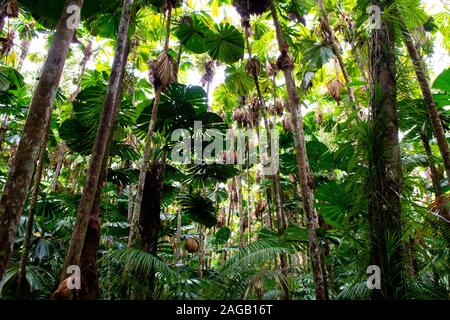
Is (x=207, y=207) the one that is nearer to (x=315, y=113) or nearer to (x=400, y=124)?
(x=400, y=124)

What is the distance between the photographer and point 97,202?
364 cm

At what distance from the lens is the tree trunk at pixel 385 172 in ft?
8.00

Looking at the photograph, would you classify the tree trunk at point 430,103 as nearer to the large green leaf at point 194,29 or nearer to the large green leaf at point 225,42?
the large green leaf at point 225,42

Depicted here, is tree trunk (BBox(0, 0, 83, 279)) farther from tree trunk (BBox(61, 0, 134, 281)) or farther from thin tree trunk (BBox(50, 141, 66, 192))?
thin tree trunk (BBox(50, 141, 66, 192))

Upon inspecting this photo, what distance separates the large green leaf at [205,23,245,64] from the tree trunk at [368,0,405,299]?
3.90 meters

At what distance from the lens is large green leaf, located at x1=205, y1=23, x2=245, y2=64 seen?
258 inches

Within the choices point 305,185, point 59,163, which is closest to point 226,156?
point 59,163

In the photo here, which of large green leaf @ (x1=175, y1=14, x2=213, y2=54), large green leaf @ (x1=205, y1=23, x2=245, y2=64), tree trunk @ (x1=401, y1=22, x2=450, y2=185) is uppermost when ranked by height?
large green leaf @ (x1=175, y1=14, x2=213, y2=54)

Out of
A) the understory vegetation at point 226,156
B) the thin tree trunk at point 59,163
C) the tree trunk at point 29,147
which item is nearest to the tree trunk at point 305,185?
the understory vegetation at point 226,156

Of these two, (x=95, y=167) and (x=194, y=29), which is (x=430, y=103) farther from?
(x=194, y=29)

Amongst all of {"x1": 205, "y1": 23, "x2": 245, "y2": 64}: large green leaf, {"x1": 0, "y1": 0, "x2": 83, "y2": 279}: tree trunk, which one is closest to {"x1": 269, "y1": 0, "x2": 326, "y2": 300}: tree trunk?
{"x1": 205, "y1": 23, "x2": 245, "y2": 64}: large green leaf

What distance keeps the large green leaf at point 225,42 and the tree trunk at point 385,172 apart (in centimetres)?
390
